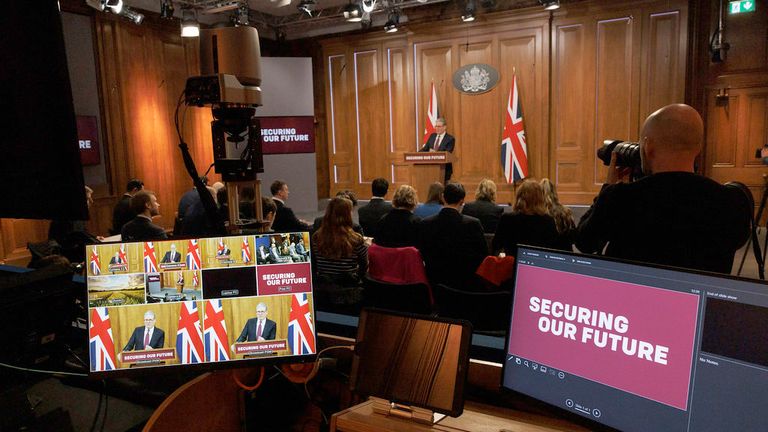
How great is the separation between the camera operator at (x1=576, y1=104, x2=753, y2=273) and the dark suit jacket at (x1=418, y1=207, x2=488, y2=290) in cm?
159

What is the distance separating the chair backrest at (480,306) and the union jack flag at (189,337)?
1.64 m

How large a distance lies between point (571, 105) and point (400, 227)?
568 cm

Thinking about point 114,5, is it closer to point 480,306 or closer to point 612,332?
point 480,306

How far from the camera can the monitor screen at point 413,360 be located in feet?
4.10

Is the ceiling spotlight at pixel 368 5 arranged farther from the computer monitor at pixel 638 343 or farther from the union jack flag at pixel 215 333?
the computer monitor at pixel 638 343

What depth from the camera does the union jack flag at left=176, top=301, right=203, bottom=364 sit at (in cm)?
143

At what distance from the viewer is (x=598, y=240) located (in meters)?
1.74

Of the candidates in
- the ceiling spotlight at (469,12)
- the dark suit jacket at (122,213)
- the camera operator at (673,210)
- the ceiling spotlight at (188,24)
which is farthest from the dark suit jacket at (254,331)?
the ceiling spotlight at (469,12)

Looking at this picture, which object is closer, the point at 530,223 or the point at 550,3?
the point at 530,223

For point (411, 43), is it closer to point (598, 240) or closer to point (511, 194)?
point (511, 194)

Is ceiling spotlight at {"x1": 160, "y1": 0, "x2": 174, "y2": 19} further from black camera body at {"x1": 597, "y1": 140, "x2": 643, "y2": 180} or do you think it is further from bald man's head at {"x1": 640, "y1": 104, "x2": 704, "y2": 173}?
bald man's head at {"x1": 640, "y1": 104, "x2": 704, "y2": 173}

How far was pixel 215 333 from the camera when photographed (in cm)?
144

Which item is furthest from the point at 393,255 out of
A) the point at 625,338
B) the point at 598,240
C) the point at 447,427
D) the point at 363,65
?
the point at 363,65

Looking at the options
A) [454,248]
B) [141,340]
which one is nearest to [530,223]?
[454,248]
